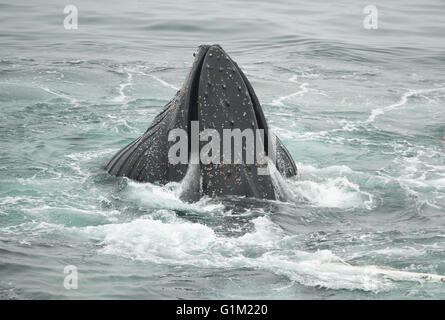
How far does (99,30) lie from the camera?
2748 centimetres

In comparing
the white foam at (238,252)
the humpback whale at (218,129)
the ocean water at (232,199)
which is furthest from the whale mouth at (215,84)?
the white foam at (238,252)

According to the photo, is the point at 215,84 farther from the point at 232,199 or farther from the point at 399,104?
the point at 399,104

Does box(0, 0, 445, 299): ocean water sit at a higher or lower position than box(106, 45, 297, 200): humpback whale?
lower

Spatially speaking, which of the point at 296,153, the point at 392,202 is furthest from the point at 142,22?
the point at 392,202

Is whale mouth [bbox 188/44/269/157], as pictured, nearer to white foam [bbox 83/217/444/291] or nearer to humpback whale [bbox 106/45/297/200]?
humpback whale [bbox 106/45/297/200]

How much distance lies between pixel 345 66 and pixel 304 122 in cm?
664

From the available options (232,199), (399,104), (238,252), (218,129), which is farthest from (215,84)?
(399,104)

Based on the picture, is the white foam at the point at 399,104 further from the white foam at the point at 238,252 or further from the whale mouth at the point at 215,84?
the white foam at the point at 238,252

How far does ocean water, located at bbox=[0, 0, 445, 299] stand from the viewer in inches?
328

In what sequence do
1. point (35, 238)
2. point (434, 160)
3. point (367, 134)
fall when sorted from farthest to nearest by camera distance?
point (367, 134)
point (434, 160)
point (35, 238)

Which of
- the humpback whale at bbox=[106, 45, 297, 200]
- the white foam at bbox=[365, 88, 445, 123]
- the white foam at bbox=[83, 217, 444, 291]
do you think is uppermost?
the humpback whale at bbox=[106, 45, 297, 200]

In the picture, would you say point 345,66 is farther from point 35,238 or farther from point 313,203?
point 35,238

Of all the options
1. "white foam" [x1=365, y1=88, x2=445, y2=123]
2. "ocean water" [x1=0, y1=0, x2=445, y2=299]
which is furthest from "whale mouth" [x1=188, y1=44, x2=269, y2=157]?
"white foam" [x1=365, y1=88, x2=445, y2=123]

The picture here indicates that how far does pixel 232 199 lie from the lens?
9.91 meters
